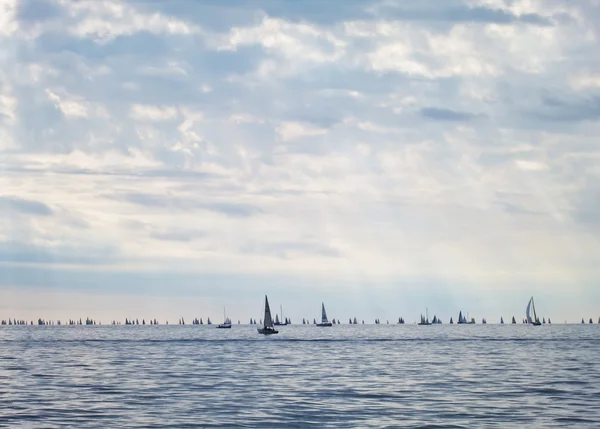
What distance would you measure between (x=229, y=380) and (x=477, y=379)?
24.2 m

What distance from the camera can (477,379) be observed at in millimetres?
82062

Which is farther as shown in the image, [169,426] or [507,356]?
[507,356]

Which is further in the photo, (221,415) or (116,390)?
(116,390)

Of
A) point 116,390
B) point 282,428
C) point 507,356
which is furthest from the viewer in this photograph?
point 507,356

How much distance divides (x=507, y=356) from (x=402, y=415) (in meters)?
75.8

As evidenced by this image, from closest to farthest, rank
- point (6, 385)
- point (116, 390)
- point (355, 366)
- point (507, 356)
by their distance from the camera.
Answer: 1. point (116, 390)
2. point (6, 385)
3. point (355, 366)
4. point (507, 356)

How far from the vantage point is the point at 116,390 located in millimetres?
71938

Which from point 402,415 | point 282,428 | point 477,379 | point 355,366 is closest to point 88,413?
point 282,428

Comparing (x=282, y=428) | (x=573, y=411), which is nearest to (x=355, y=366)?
(x=573, y=411)

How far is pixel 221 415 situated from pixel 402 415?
38.9 ft

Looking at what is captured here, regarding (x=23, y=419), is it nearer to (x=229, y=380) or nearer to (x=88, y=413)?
(x=88, y=413)

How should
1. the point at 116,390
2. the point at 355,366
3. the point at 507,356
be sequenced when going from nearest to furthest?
the point at 116,390, the point at 355,366, the point at 507,356

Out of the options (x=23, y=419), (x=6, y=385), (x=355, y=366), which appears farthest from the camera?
(x=355, y=366)

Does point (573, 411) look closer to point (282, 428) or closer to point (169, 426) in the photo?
point (282, 428)
